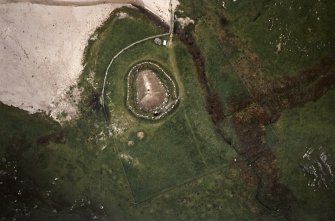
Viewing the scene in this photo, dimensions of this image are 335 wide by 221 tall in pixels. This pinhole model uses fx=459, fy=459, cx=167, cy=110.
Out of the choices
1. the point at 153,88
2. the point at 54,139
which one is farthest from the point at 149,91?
the point at 54,139

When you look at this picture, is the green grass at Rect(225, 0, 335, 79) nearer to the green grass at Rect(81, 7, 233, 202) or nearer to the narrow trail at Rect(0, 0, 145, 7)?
the green grass at Rect(81, 7, 233, 202)

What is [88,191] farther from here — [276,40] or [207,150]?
[276,40]

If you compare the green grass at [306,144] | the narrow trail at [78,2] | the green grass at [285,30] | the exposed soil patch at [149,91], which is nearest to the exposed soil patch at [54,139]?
the exposed soil patch at [149,91]

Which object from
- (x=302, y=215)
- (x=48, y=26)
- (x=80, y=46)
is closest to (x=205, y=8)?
(x=80, y=46)

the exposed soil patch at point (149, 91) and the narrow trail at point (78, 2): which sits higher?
the narrow trail at point (78, 2)

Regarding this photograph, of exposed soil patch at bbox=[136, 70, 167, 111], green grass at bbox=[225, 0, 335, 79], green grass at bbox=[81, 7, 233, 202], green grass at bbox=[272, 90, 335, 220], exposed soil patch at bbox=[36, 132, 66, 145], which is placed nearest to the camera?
green grass at bbox=[225, 0, 335, 79]

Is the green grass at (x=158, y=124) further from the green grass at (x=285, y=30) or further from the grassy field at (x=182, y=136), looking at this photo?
the green grass at (x=285, y=30)

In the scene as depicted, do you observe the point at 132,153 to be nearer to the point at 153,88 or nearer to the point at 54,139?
the point at 153,88

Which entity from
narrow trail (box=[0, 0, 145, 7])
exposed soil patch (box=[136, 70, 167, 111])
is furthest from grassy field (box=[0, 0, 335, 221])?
exposed soil patch (box=[136, 70, 167, 111])
